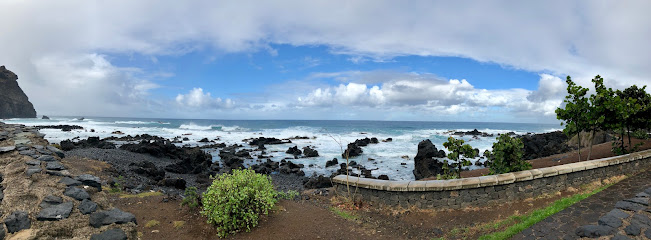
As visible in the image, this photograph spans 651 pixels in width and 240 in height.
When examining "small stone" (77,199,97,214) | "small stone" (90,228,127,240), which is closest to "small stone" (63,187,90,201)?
"small stone" (77,199,97,214)

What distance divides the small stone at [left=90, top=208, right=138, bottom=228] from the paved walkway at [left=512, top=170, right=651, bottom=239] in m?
6.69

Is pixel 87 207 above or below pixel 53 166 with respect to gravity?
below

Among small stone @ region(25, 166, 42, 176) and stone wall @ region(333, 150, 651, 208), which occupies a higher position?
small stone @ region(25, 166, 42, 176)

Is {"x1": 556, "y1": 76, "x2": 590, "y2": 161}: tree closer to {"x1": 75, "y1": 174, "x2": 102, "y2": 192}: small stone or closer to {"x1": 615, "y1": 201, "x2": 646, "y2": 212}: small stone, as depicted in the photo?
{"x1": 615, "y1": 201, "x2": 646, "y2": 212}: small stone

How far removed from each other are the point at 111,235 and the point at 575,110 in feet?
44.6

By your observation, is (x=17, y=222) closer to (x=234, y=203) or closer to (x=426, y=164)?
(x=234, y=203)

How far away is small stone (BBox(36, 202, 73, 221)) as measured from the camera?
4.59 metres

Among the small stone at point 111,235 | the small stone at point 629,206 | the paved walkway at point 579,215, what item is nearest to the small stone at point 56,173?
the small stone at point 111,235

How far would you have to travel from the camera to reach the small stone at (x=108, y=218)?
477cm

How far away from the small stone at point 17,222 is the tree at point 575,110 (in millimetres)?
14345

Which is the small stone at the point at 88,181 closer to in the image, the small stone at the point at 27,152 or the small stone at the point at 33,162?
the small stone at the point at 33,162

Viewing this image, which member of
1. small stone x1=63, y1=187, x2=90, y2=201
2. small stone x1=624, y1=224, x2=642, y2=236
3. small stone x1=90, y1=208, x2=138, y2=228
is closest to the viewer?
small stone x1=90, y1=208, x2=138, y2=228

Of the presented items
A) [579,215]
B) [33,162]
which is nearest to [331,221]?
[579,215]

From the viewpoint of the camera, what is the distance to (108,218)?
16.2 ft
